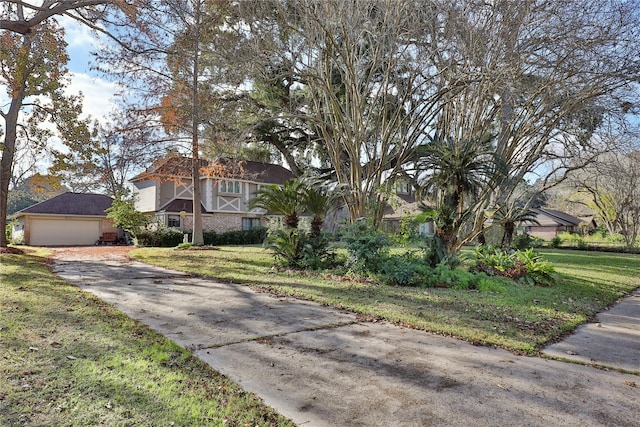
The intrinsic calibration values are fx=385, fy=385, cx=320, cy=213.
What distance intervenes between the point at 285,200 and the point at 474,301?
18.1 feet

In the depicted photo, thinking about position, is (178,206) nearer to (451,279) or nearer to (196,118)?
(196,118)

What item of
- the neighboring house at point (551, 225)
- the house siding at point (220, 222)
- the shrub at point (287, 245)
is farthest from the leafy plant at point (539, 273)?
the neighboring house at point (551, 225)

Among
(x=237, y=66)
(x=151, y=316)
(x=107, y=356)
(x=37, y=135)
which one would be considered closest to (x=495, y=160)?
(x=237, y=66)

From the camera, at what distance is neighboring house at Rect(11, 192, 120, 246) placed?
25.1 meters

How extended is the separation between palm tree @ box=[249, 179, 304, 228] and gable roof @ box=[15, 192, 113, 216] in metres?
21.7

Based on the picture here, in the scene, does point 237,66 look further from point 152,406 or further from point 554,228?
point 554,228

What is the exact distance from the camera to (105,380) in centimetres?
313

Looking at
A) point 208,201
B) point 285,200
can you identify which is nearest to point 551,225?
point 208,201

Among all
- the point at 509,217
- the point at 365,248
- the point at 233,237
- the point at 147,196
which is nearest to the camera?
the point at 365,248

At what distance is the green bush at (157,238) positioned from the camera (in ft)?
67.6

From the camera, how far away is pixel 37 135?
15.5 m

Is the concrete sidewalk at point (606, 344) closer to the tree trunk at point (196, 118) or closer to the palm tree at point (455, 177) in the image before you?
the palm tree at point (455, 177)

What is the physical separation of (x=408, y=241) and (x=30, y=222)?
85.9 feet

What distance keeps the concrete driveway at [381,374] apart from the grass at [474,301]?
1.42 feet
